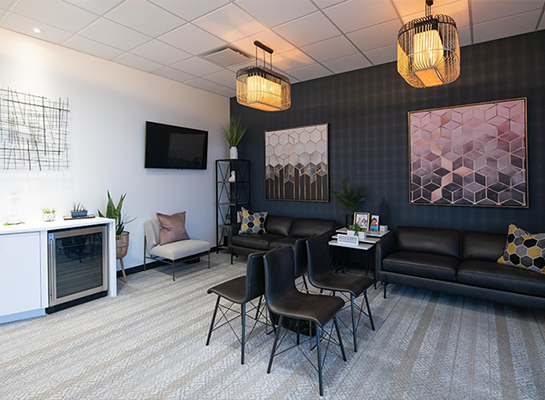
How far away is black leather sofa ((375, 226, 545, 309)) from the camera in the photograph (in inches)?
121

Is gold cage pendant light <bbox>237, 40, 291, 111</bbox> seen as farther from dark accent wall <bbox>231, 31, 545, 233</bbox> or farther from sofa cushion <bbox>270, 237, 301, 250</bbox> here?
sofa cushion <bbox>270, 237, 301, 250</bbox>

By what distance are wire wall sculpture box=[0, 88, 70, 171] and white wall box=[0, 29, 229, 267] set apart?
0.09 metres

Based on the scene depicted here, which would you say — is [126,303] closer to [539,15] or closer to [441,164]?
[441,164]

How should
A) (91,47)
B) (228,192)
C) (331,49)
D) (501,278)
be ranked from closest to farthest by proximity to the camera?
(501,278), (91,47), (331,49), (228,192)

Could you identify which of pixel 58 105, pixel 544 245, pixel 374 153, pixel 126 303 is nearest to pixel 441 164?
pixel 374 153

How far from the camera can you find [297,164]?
565 cm

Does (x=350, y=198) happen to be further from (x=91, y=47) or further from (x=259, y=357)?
(x=91, y=47)

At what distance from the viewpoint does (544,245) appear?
10.5 ft

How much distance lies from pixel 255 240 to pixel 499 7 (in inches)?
163

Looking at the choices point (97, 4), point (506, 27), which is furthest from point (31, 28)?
point (506, 27)

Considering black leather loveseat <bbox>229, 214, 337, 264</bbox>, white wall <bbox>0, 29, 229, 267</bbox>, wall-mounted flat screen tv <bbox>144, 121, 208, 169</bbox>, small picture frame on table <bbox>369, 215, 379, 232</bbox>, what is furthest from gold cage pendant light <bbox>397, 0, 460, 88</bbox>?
white wall <bbox>0, 29, 229, 267</bbox>

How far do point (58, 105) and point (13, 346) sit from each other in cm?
284

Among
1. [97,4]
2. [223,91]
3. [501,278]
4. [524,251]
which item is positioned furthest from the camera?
[223,91]

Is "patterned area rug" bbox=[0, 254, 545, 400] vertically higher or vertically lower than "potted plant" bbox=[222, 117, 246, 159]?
lower
